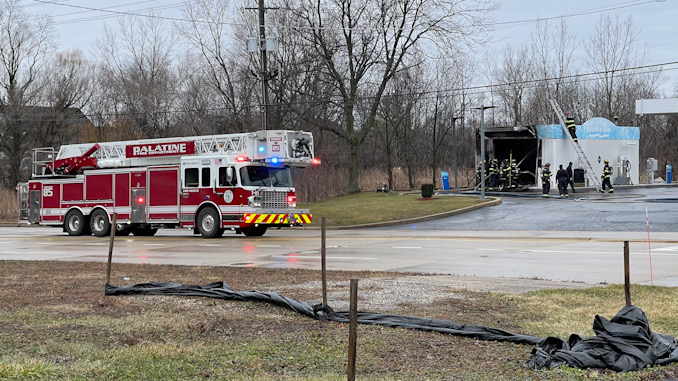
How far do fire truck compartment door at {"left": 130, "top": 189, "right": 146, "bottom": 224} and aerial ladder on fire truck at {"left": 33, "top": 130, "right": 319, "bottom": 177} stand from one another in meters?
1.12

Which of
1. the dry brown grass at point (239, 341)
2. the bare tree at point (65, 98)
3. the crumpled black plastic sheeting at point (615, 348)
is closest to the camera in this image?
the dry brown grass at point (239, 341)

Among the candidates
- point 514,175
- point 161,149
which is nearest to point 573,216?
point 514,175

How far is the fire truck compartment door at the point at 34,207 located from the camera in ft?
100

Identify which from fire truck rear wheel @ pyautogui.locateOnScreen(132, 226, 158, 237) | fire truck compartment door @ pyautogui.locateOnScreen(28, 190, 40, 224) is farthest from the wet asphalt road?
fire truck compartment door @ pyautogui.locateOnScreen(28, 190, 40, 224)

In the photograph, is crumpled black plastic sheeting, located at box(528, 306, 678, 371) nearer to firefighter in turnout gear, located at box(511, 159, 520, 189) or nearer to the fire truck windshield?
the fire truck windshield

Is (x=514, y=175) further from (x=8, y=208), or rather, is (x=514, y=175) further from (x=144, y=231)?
(x=8, y=208)

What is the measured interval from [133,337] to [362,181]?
142 feet

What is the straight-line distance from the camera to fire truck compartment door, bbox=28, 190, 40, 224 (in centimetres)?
3050

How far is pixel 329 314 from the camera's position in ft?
27.3

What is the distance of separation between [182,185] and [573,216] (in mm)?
13824

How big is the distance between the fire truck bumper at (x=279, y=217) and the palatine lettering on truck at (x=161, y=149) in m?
3.60

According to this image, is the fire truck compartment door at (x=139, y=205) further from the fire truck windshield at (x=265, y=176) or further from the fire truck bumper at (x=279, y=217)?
the fire truck bumper at (x=279, y=217)

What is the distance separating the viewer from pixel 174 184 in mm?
26094

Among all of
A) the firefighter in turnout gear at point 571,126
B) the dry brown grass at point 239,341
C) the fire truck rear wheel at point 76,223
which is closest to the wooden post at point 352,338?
the dry brown grass at point 239,341
